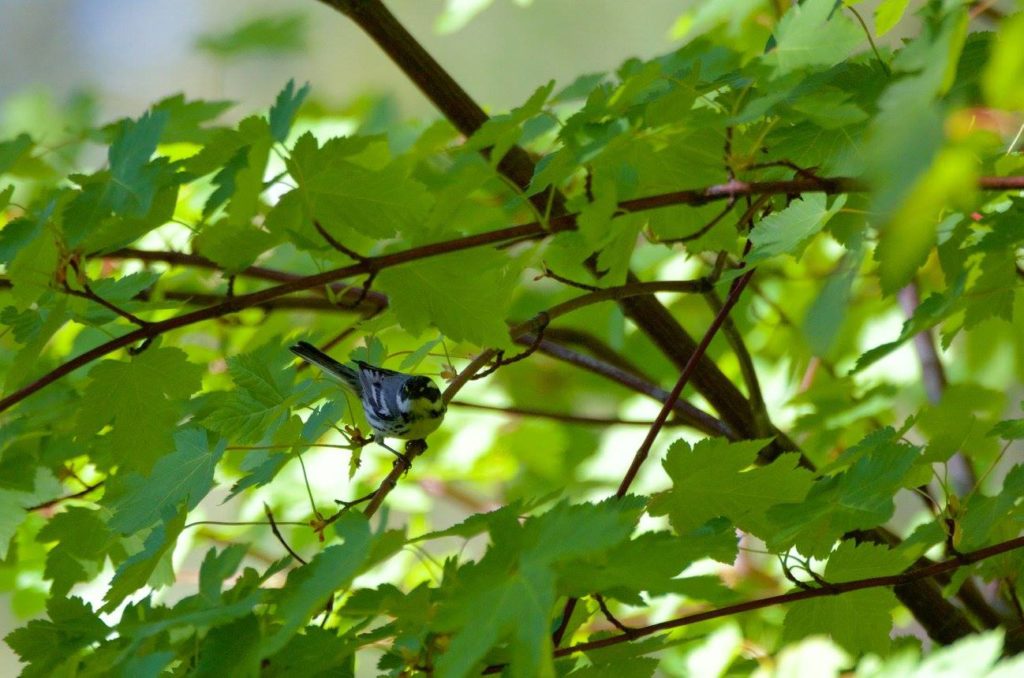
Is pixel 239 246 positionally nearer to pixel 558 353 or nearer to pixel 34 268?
pixel 34 268

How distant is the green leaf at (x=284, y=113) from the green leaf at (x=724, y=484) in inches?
13.1

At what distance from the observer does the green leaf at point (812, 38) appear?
703 mm

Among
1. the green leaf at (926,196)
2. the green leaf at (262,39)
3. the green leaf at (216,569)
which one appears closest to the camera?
the green leaf at (926,196)

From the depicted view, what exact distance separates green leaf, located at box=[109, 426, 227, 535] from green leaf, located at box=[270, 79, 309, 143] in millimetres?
206

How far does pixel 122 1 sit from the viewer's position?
2779 mm

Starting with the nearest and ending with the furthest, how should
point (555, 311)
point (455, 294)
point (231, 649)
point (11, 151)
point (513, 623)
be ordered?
point (513, 623) < point (231, 649) < point (455, 294) < point (555, 311) < point (11, 151)

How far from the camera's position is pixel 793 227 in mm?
664

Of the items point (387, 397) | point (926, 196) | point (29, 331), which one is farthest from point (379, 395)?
point (926, 196)

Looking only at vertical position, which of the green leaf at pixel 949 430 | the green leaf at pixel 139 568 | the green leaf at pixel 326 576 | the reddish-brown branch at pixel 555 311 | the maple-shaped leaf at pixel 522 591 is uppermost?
the green leaf at pixel 139 568

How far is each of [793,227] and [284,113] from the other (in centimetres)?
34

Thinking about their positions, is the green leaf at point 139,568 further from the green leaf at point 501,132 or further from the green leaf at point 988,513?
the green leaf at point 988,513

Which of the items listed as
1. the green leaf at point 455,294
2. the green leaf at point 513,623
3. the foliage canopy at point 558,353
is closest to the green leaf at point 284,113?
the foliage canopy at point 558,353

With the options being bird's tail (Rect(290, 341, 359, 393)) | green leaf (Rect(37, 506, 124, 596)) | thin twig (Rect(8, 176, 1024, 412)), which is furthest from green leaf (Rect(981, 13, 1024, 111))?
green leaf (Rect(37, 506, 124, 596))

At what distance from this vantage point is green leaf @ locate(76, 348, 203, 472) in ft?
2.46
